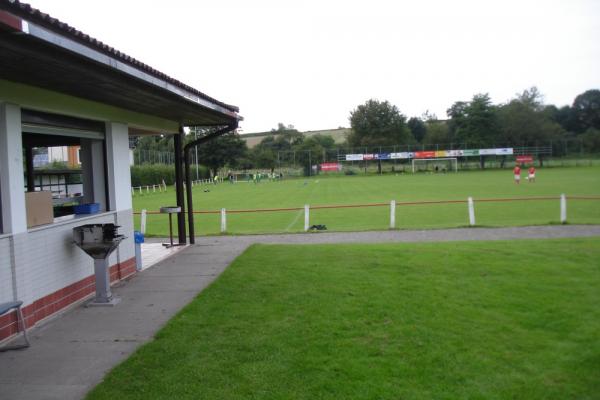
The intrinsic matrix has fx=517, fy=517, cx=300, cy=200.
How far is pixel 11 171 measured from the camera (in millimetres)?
5988

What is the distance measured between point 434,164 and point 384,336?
7970 cm

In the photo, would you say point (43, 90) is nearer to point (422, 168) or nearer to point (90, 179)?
point (90, 179)

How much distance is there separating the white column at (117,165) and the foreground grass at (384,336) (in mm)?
2310

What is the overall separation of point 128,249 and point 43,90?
3.62 metres

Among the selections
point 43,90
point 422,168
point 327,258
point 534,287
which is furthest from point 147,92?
point 422,168

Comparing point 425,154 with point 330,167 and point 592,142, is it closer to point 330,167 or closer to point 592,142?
point 330,167

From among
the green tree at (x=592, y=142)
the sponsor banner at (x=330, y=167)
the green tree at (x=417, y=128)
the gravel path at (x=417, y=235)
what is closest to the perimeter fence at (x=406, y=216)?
the gravel path at (x=417, y=235)

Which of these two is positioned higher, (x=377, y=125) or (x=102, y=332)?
(x=377, y=125)

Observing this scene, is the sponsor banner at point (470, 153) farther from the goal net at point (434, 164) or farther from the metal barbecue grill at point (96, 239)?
the metal barbecue grill at point (96, 239)

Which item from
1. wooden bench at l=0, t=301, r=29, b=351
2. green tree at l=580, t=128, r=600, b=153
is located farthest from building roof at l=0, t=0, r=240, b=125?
green tree at l=580, t=128, r=600, b=153

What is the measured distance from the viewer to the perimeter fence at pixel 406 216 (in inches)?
667

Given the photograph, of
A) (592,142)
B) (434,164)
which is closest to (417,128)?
(592,142)

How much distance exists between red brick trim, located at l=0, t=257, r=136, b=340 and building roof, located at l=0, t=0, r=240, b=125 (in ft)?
8.89

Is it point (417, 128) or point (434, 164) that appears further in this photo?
point (417, 128)
